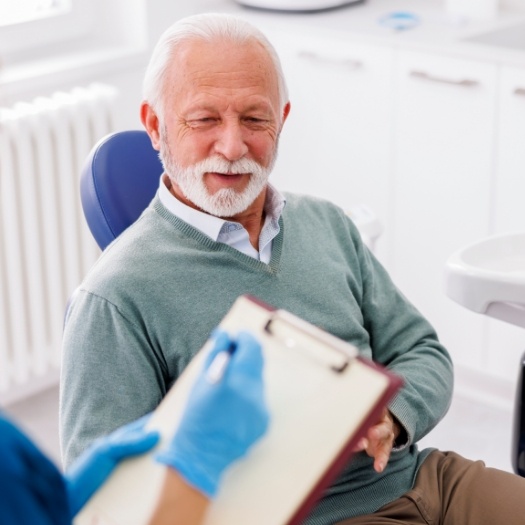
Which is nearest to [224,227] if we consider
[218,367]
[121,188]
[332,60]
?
[121,188]

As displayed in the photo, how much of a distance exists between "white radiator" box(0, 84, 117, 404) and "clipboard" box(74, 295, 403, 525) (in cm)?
171

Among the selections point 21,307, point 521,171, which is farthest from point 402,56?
point 21,307

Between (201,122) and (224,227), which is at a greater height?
(201,122)

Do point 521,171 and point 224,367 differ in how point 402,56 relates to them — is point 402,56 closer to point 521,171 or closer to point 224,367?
point 521,171

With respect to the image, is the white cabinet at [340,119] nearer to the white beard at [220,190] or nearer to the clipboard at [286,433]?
the white beard at [220,190]

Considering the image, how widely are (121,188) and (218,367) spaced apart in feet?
3.01

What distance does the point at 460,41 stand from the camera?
9.80ft

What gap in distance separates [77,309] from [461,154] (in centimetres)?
161

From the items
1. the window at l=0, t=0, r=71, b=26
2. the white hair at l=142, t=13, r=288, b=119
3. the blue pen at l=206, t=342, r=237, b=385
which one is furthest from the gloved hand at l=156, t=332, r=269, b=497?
the window at l=0, t=0, r=71, b=26

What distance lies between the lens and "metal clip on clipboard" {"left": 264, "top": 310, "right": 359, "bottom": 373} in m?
1.25

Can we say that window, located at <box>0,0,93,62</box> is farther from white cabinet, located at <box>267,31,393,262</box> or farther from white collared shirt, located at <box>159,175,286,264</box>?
white collared shirt, located at <box>159,175,286,264</box>

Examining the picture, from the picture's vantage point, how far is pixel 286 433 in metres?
1.23

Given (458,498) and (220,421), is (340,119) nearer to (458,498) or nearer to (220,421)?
(458,498)

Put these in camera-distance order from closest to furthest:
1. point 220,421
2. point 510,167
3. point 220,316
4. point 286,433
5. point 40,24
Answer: point 220,421 < point 286,433 < point 220,316 < point 510,167 < point 40,24
